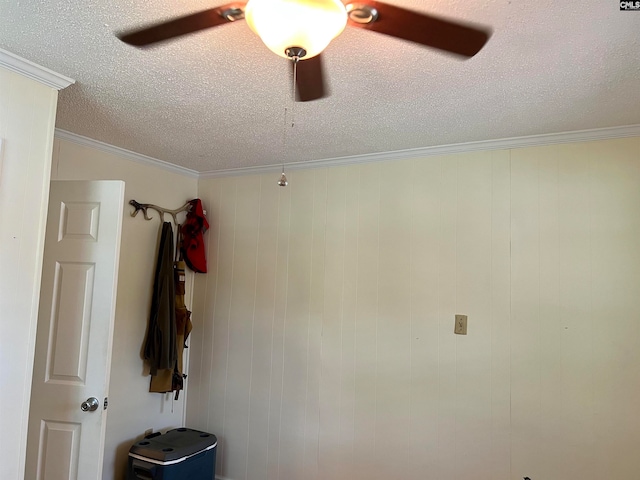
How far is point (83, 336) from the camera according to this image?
228cm

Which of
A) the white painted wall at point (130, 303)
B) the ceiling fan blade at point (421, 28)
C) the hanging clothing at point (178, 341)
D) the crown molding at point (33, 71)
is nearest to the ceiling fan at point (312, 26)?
the ceiling fan blade at point (421, 28)

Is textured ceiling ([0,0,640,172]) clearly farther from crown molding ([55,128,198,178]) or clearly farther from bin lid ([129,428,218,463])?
bin lid ([129,428,218,463])

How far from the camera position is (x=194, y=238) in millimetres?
3439

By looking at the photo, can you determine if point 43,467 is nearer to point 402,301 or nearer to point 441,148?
point 402,301

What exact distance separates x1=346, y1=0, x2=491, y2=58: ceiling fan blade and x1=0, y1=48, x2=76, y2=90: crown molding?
1297mm

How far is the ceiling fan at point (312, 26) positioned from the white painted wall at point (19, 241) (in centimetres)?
60

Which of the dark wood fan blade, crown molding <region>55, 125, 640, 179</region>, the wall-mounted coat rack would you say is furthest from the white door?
the dark wood fan blade

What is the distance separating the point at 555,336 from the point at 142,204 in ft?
9.08

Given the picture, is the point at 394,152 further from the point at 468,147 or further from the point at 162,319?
the point at 162,319

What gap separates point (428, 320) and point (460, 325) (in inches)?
7.5

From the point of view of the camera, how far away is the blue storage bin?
276 cm

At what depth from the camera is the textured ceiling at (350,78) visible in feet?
4.67

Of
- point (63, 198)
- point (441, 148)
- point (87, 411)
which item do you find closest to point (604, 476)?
point (441, 148)

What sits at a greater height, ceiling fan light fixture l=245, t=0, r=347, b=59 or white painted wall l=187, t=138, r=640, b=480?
ceiling fan light fixture l=245, t=0, r=347, b=59
